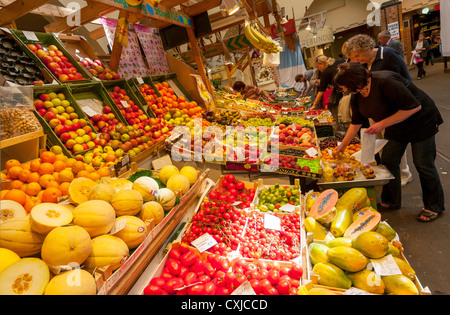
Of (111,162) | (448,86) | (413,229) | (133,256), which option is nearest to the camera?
(133,256)

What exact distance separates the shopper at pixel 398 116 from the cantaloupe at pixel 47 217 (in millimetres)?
2593

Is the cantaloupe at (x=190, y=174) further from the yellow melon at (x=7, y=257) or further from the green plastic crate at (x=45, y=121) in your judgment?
the yellow melon at (x=7, y=257)

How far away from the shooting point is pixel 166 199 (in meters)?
1.98

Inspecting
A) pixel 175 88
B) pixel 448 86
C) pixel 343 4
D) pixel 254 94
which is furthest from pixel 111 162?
pixel 343 4

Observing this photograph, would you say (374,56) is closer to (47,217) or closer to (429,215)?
(429,215)

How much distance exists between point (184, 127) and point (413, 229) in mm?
3355

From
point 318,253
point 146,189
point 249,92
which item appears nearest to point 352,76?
point 318,253

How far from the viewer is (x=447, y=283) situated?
2.21 metres

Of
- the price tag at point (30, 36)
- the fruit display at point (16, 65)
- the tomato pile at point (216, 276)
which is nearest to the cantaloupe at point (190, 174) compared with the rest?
the tomato pile at point (216, 276)

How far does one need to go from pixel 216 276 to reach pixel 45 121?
247 cm

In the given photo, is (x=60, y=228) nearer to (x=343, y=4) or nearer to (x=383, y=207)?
(x=383, y=207)

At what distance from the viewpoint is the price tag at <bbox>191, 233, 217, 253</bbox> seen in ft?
6.36

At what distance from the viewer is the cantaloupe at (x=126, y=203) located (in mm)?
1665

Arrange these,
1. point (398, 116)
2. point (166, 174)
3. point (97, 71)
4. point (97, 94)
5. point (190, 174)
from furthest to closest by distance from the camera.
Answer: point (97, 71) → point (97, 94) → point (398, 116) → point (190, 174) → point (166, 174)
